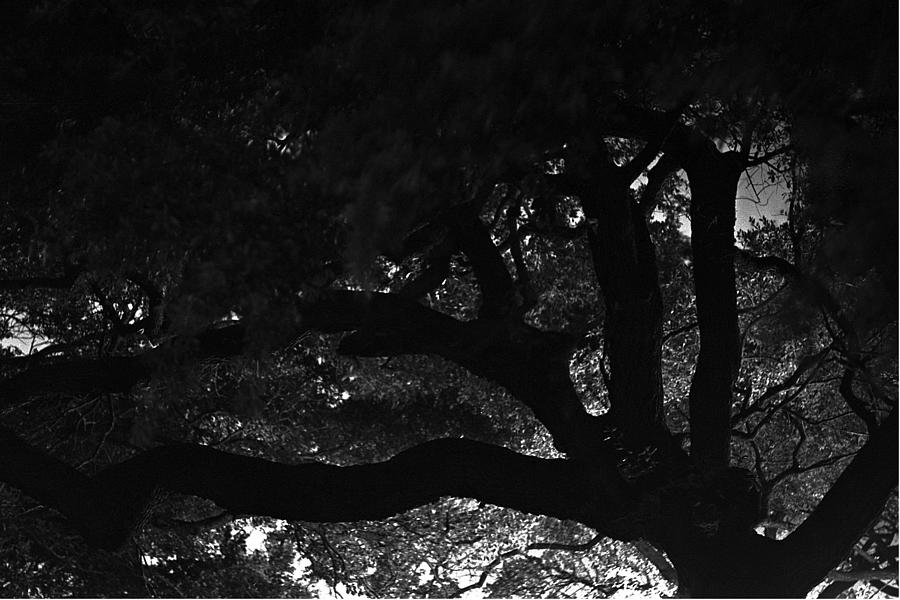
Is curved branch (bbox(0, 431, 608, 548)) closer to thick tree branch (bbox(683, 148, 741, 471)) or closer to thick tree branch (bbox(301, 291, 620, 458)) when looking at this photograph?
thick tree branch (bbox(301, 291, 620, 458))

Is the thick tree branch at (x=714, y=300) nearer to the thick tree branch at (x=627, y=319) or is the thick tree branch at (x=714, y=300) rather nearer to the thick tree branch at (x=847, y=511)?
the thick tree branch at (x=627, y=319)

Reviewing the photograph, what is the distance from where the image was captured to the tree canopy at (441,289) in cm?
538

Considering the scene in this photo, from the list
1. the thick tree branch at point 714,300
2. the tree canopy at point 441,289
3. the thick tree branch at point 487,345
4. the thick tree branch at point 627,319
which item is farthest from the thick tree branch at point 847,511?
the thick tree branch at point 487,345

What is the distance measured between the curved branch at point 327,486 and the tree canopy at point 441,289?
0.03 meters

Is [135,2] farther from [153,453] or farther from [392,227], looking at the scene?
[153,453]

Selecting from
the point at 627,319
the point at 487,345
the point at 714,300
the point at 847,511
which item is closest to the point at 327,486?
the point at 487,345

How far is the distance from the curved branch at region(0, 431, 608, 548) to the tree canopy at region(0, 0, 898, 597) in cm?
3

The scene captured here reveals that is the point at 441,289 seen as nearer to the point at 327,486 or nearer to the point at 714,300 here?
the point at 714,300

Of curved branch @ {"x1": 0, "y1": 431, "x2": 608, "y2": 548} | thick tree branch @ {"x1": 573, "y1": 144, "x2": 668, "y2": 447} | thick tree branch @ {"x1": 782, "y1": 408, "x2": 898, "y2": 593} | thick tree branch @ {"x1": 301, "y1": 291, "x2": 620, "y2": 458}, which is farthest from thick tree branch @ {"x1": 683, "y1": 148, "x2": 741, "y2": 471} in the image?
curved branch @ {"x1": 0, "y1": 431, "x2": 608, "y2": 548}

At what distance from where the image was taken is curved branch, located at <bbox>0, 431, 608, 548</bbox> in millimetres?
8742

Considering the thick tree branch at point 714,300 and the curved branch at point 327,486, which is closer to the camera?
A: the curved branch at point 327,486

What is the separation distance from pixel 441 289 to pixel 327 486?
439cm

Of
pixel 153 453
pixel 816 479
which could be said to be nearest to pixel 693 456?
pixel 153 453

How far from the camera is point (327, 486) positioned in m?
8.82
